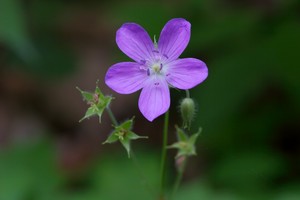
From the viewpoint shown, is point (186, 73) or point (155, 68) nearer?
point (186, 73)

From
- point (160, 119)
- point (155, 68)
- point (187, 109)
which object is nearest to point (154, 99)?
point (187, 109)

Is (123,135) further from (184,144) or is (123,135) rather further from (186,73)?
(186,73)

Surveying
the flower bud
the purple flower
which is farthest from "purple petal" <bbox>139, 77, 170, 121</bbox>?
the flower bud

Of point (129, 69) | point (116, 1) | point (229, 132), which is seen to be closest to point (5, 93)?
point (116, 1)

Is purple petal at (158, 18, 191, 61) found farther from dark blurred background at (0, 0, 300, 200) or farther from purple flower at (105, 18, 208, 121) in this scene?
dark blurred background at (0, 0, 300, 200)

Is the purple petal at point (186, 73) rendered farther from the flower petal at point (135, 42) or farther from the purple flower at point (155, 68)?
the flower petal at point (135, 42)

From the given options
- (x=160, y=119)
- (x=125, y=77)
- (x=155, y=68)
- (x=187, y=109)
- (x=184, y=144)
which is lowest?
(x=184, y=144)
